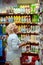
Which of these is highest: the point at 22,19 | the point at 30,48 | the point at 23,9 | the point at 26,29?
the point at 23,9

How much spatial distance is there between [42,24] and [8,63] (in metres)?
1.56

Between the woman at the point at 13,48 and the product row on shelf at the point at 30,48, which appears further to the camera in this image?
the product row on shelf at the point at 30,48

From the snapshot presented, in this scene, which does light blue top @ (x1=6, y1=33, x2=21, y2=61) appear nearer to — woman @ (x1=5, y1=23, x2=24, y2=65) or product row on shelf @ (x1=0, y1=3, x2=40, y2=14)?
woman @ (x1=5, y1=23, x2=24, y2=65)

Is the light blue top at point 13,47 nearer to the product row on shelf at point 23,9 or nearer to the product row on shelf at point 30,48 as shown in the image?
the product row on shelf at point 30,48

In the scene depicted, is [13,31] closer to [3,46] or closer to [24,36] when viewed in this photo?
[3,46]

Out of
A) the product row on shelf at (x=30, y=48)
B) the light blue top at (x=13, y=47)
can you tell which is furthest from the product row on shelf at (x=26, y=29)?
the light blue top at (x=13, y=47)

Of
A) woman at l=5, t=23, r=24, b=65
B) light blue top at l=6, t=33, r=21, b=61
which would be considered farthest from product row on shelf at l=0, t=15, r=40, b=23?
light blue top at l=6, t=33, r=21, b=61

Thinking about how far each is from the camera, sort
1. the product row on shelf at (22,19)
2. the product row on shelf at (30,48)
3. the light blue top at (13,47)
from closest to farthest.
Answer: the light blue top at (13,47)
the product row on shelf at (30,48)
the product row on shelf at (22,19)

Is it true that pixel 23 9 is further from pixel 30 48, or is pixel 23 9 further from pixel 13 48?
pixel 13 48

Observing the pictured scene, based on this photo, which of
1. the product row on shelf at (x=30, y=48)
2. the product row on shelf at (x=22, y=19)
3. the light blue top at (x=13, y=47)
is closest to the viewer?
the light blue top at (x=13, y=47)

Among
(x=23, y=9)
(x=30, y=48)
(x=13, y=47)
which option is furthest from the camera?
(x=30, y=48)

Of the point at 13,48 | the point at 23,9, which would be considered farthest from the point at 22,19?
the point at 13,48

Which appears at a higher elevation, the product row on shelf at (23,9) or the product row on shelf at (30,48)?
the product row on shelf at (23,9)

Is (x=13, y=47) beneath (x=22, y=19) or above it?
beneath
